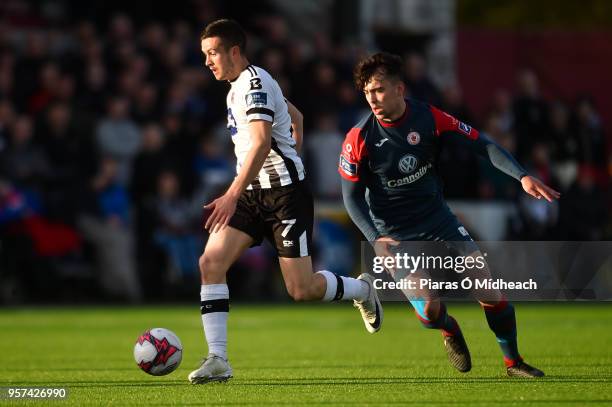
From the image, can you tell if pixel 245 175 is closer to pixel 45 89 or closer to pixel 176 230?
pixel 176 230

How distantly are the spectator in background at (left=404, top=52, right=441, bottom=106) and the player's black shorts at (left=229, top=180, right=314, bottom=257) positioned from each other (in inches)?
399

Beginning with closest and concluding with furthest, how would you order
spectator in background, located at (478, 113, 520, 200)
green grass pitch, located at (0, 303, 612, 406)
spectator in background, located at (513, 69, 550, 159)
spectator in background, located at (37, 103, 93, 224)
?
green grass pitch, located at (0, 303, 612, 406) < spectator in background, located at (37, 103, 93, 224) < spectator in background, located at (478, 113, 520, 200) < spectator in background, located at (513, 69, 550, 159)

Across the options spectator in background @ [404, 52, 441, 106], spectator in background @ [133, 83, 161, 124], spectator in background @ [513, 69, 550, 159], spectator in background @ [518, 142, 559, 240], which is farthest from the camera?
spectator in background @ [513, 69, 550, 159]

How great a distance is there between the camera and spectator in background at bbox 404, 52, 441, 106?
18.4 metres

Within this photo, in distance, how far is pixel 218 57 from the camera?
26.8ft

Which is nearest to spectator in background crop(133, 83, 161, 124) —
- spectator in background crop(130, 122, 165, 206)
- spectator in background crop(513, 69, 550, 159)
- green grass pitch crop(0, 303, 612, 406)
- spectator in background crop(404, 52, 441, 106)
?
spectator in background crop(130, 122, 165, 206)

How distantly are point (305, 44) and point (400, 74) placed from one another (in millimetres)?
15363

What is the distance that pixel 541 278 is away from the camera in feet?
27.2

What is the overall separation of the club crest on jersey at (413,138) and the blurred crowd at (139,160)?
856 cm

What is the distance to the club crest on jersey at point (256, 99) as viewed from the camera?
804 cm

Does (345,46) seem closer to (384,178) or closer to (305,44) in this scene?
(305,44)

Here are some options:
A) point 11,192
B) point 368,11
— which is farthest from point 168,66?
point 368,11

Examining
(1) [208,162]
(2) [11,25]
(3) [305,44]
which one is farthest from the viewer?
(3) [305,44]

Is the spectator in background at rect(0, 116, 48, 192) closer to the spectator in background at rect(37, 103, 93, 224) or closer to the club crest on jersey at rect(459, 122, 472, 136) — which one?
the spectator in background at rect(37, 103, 93, 224)
